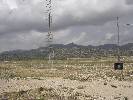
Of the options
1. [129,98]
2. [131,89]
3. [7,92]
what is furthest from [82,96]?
[131,89]

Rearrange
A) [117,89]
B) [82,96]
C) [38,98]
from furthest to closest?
[117,89], [82,96], [38,98]

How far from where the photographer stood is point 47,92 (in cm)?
3106

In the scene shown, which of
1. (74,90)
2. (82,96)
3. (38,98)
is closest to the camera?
(38,98)

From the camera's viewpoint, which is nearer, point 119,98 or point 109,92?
point 119,98

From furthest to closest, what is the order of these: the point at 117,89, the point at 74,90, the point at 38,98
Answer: the point at 117,89 → the point at 74,90 → the point at 38,98

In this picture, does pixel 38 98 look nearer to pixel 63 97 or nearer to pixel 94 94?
pixel 63 97

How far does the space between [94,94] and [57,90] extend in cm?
335

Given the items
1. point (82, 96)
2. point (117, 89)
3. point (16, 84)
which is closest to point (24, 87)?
point (16, 84)

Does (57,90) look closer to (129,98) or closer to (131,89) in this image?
(129,98)

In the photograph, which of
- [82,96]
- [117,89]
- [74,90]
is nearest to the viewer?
[82,96]

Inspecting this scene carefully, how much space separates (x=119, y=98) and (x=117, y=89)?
19.0 feet

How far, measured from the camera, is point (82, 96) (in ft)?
101

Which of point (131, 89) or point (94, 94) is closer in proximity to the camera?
point (94, 94)

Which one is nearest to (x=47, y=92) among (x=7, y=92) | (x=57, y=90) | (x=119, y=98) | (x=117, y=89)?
(x=57, y=90)
